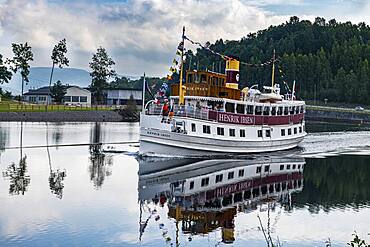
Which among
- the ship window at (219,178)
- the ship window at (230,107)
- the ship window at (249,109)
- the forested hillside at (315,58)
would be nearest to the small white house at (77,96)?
the forested hillside at (315,58)

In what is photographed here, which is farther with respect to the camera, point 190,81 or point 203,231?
point 190,81

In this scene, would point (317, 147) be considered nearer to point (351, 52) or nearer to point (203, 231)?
point (203, 231)

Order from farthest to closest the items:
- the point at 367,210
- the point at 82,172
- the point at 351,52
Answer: the point at 351,52 → the point at 82,172 → the point at 367,210

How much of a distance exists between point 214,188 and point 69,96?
293 feet

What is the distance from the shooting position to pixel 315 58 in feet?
447

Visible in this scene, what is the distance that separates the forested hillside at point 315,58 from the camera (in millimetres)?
128500

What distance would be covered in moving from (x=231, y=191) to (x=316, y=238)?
Answer: 8.14 metres

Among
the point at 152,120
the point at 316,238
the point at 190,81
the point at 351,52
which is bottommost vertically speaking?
the point at 316,238

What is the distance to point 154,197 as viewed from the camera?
86.3ft

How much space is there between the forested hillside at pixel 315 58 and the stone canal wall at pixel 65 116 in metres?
19.4

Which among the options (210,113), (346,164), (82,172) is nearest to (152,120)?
(210,113)

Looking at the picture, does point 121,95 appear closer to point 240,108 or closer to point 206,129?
point 240,108

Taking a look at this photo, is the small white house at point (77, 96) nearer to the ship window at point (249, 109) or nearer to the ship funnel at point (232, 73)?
the ship funnel at point (232, 73)

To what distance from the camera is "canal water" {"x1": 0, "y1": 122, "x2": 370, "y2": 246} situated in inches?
794
